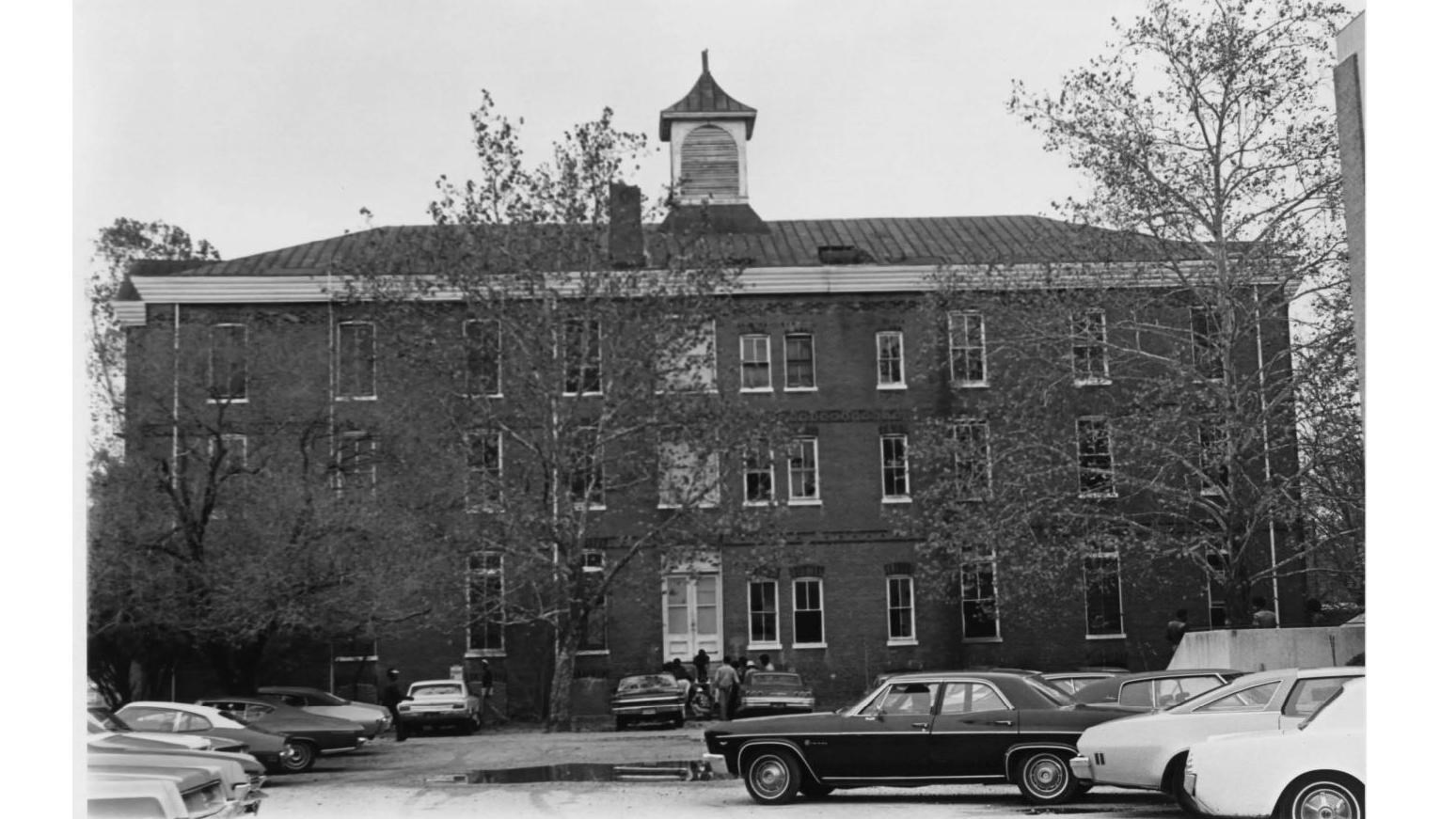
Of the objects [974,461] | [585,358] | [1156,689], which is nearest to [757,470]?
[585,358]

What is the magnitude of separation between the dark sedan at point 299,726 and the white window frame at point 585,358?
10.6 meters

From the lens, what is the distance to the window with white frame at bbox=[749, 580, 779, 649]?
40750 millimetres

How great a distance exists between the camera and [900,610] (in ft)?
134

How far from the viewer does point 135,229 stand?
3925 centimetres

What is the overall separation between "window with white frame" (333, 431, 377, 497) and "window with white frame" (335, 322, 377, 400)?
237 cm

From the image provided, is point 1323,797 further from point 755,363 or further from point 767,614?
point 755,363

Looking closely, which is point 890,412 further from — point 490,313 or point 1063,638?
point 490,313

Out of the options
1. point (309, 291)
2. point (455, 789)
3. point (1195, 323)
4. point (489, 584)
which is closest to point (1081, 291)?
point (1195, 323)

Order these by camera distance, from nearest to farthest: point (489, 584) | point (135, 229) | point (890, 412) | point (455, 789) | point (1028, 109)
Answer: point (455, 789), point (1028, 109), point (489, 584), point (135, 229), point (890, 412)

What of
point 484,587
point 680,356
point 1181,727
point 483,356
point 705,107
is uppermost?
point 705,107

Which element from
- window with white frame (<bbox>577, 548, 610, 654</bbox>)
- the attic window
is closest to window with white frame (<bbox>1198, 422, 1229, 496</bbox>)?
the attic window

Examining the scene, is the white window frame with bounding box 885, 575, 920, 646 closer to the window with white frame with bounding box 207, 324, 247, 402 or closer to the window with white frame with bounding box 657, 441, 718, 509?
the window with white frame with bounding box 657, 441, 718, 509

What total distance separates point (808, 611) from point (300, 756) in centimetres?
1867

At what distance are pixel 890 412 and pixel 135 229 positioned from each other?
19047 millimetres
